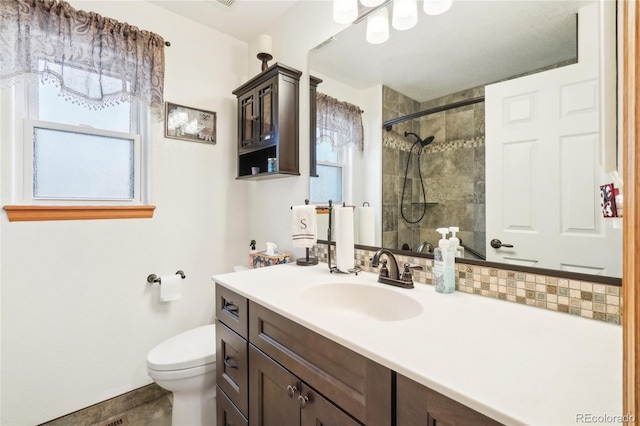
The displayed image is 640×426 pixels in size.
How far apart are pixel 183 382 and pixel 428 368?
133cm

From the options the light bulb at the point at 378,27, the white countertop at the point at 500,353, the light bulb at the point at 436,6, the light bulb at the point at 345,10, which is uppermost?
the light bulb at the point at 345,10

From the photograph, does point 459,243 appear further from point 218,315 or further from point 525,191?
point 218,315

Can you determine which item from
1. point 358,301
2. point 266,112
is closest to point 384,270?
point 358,301

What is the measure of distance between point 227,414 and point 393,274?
3.24 ft

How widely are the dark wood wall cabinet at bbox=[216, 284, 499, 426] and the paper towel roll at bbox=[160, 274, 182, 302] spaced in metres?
0.68

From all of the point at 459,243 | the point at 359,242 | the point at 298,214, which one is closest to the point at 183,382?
the point at 298,214

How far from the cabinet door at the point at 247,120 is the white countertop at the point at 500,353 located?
1.28 metres

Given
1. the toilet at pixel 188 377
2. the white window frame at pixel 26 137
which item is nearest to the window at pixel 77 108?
the white window frame at pixel 26 137

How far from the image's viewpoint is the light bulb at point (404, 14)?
1.21m

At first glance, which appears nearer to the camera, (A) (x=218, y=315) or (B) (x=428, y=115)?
(B) (x=428, y=115)

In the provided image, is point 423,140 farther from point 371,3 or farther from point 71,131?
point 71,131

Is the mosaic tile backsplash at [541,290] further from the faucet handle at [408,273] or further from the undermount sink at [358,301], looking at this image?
the undermount sink at [358,301]

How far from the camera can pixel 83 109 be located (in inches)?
65.0

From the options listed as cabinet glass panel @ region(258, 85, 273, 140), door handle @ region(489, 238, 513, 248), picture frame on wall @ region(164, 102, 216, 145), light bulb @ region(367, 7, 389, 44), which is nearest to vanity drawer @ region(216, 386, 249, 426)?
door handle @ region(489, 238, 513, 248)
